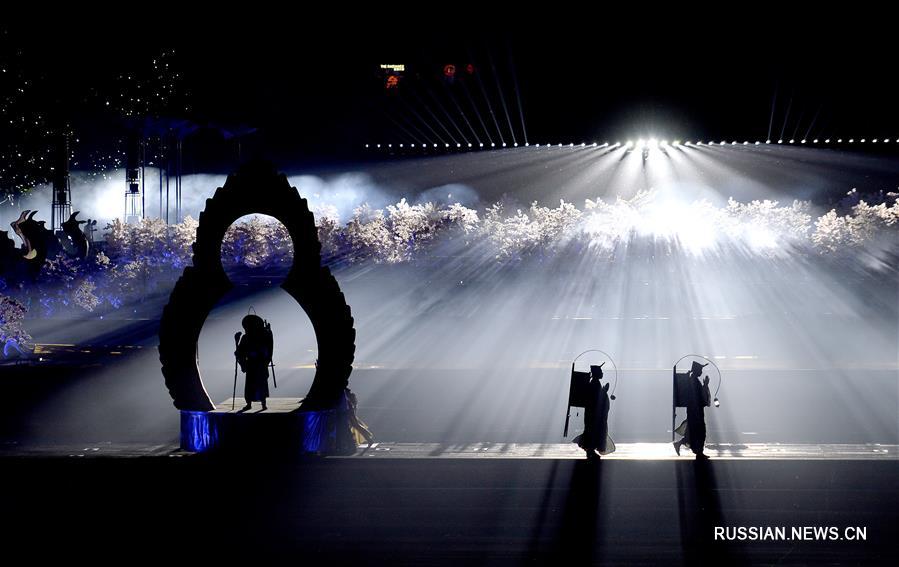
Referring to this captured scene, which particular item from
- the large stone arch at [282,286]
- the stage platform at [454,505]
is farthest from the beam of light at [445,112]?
the stage platform at [454,505]

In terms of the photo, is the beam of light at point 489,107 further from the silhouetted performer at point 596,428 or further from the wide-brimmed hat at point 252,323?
the wide-brimmed hat at point 252,323

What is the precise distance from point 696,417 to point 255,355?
6.89 metres

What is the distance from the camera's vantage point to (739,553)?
10164 mm

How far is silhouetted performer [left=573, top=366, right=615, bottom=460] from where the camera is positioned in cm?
1472

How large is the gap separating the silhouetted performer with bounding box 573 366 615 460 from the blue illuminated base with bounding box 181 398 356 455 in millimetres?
3703

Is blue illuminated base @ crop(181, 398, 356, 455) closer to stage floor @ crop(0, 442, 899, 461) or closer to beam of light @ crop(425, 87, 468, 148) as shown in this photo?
stage floor @ crop(0, 442, 899, 461)

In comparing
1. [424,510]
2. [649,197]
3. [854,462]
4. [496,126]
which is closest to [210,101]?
[496,126]

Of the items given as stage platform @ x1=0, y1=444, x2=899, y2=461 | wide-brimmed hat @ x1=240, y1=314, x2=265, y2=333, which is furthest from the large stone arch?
stage platform @ x1=0, y1=444, x2=899, y2=461

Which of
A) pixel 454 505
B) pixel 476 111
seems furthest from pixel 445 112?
pixel 454 505

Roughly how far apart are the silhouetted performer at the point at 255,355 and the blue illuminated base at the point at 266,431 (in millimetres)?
325

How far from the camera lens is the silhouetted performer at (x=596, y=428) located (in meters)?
14.7

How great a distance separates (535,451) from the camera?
15266 mm

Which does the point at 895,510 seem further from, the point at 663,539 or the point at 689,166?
the point at 689,166

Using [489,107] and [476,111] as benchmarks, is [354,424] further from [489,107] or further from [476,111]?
[476,111]
